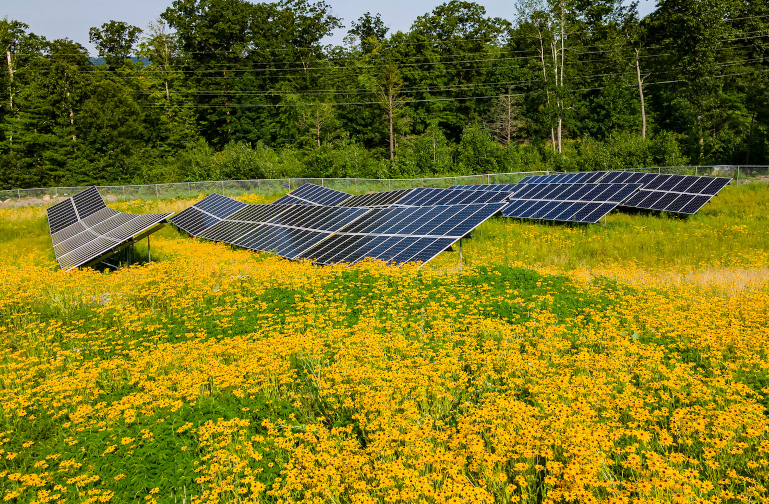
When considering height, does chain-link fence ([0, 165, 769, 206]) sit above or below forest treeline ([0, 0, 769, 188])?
below

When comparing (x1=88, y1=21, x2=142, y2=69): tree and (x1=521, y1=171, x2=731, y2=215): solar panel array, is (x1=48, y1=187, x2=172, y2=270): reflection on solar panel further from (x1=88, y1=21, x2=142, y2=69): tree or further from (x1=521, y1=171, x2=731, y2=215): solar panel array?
(x1=88, y1=21, x2=142, y2=69): tree

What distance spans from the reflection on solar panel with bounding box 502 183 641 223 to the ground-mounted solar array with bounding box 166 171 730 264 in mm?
47

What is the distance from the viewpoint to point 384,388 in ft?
21.0

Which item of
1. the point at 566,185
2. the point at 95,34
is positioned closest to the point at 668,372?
the point at 566,185

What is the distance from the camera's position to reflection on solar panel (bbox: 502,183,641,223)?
78.9 feet

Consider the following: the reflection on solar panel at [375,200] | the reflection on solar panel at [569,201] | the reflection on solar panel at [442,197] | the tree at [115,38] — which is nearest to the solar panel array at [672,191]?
the reflection on solar panel at [569,201]

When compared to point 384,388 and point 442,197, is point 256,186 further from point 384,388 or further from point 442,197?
point 384,388

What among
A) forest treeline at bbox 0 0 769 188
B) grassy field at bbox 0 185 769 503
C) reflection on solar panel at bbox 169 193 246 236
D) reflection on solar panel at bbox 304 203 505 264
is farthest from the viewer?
forest treeline at bbox 0 0 769 188

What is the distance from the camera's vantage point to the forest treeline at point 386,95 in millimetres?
45688

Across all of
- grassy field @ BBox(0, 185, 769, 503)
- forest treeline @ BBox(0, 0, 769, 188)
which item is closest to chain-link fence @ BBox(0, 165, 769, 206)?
forest treeline @ BBox(0, 0, 769, 188)

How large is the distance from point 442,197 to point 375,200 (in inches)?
150

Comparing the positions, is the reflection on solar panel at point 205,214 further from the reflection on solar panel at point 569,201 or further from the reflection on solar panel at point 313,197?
the reflection on solar panel at point 569,201

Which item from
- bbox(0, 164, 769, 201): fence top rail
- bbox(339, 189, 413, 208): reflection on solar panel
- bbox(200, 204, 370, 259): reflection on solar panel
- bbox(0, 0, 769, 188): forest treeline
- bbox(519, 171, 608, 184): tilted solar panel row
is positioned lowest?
bbox(200, 204, 370, 259): reflection on solar panel

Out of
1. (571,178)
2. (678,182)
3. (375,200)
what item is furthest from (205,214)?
(678,182)
